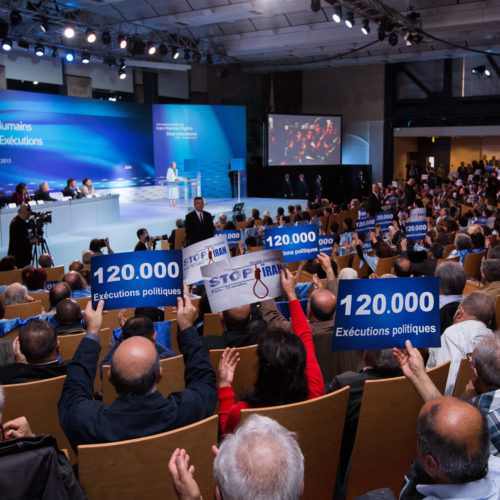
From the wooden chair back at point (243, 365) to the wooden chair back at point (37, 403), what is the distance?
2.70 feet

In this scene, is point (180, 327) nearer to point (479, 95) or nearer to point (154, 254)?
point (154, 254)

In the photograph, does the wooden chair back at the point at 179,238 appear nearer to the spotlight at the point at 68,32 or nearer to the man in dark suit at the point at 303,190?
the spotlight at the point at 68,32

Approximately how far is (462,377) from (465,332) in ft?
1.64

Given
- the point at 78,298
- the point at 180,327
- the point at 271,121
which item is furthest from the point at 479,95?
the point at 180,327

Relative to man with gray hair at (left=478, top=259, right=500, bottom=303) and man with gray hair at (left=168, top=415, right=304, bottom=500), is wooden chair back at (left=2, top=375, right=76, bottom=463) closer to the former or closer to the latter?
man with gray hair at (left=168, top=415, right=304, bottom=500)

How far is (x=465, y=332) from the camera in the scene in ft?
10.8

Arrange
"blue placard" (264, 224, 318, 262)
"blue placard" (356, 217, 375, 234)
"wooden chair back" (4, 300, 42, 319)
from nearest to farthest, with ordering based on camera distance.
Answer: "wooden chair back" (4, 300, 42, 319) → "blue placard" (264, 224, 318, 262) → "blue placard" (356, 217, 375, 234)

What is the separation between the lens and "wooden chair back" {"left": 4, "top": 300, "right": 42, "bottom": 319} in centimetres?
476

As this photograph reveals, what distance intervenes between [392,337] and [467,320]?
83 centimetres

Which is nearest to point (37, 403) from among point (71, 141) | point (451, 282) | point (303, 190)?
point (451, 282)

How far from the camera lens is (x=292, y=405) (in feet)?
7.23

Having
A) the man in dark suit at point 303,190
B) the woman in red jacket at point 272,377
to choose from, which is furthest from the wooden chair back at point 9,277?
the man in dark suit at point 303,190

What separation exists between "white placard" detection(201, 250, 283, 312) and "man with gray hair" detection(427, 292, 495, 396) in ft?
3.32

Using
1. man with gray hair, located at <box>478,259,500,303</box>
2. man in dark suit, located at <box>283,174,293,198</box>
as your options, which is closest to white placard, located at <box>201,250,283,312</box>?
man with gray hair, located at <box>478,259,500,303</box>
